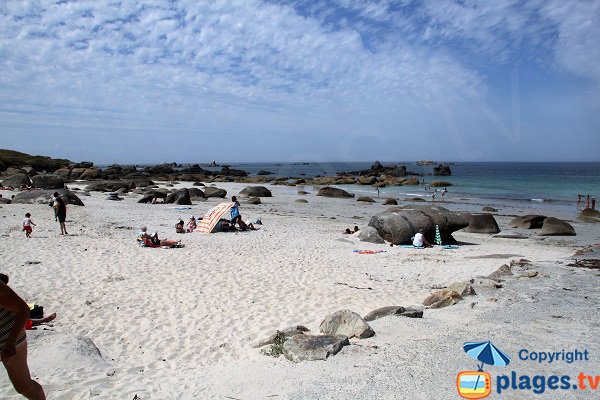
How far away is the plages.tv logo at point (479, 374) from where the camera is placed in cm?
425

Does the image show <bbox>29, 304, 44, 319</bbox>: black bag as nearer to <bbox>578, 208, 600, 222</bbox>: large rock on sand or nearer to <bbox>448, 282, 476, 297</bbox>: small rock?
<bbox>448, 282, 476, 297</bbox>: small rock

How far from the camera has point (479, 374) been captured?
14.9ft

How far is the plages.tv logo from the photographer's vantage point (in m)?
4.25

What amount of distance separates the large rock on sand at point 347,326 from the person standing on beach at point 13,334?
4.08 m

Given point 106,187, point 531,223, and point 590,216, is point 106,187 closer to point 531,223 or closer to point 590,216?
point 531,223

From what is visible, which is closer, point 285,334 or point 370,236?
point 285,334

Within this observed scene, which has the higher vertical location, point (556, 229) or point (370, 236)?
point (370, 236)

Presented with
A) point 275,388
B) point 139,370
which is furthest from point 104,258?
point 275,388

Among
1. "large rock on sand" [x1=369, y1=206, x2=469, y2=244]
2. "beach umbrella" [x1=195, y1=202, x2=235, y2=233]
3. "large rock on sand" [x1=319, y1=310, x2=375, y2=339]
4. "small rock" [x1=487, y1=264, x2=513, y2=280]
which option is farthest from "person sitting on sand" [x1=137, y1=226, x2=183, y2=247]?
"small rock" [x1=487, y1=264, x2=513, y2=280]

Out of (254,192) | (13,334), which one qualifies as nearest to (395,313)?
(13,334)

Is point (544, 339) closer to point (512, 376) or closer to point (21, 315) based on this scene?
point (512, 376)

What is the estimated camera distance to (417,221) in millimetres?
16297

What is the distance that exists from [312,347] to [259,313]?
2811mm

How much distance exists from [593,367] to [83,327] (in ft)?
24.4
